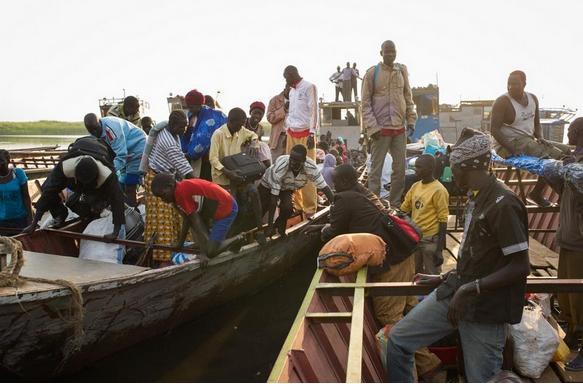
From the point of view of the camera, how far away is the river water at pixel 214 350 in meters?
4.77

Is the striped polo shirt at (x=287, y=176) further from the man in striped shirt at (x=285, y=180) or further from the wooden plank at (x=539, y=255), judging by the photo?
the wooden plank at (x=539, y=255)

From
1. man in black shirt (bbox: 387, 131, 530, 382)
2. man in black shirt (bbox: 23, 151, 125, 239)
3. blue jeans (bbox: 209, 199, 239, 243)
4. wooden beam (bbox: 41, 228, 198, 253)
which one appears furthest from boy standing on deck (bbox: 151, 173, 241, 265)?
man in black shirt (bbox: 387, 131, 530, 382)

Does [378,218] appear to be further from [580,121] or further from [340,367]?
[580,121]

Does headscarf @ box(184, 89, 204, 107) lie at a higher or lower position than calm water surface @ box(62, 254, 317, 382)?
higher

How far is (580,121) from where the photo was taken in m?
3.58

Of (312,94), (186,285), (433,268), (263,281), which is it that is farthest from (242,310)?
(312,94)

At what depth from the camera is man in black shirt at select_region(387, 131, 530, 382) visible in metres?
2.22

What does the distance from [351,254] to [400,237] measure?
0.54 metres

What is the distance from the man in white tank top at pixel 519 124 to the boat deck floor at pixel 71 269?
4.15 metres

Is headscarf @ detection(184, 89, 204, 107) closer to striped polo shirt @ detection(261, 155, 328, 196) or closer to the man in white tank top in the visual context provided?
striped polo shirt @ detection(261, 155, 328, 196)

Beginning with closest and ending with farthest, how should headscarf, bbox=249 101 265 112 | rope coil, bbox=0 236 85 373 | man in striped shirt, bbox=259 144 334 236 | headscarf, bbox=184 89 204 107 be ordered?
rope coil, bbox=0 236 85 373 → man in striped shirt, bbox=259 144 334 236 → headscarf, bbox=184 89 204 107 → headscarf, bbox=249 101 265 112

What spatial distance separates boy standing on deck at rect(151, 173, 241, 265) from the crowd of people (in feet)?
0.04

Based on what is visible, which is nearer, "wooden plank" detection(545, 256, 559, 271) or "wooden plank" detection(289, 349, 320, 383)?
"wooden plank" detection(289, 349, 320, 383)

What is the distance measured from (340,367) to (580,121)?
2582 millimetres
